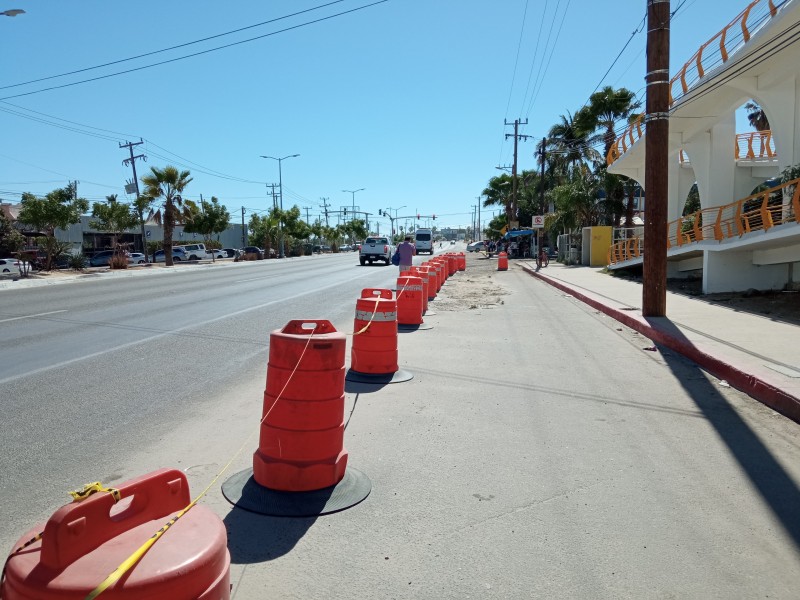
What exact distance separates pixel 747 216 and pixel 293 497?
15.2 meters

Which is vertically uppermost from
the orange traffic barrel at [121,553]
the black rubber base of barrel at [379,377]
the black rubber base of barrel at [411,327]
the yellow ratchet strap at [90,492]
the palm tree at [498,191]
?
the palm tree at [498,191]

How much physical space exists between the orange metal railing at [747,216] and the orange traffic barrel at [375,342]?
32.2ft

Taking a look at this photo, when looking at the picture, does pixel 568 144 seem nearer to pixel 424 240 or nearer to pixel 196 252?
pixel 424 240

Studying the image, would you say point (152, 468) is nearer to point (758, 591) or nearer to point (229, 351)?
point (758, 591)

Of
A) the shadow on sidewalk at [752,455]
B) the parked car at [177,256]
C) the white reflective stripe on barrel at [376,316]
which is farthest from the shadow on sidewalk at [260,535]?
the parked car at [177,256]

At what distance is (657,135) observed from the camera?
36.6 feet

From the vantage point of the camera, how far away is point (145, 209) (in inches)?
1831

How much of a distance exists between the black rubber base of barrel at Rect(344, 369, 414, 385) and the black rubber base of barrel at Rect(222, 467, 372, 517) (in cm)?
300

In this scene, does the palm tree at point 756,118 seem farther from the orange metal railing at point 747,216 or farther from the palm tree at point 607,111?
the orange metal railing at point 747,216

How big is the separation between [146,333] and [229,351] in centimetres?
236

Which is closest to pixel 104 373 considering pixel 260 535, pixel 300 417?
pixel 300 417

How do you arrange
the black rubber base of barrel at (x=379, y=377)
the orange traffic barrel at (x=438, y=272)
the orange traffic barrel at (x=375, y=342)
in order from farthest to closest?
the orange traffic barrel at (x=438, y=272), the orange traffic barrel at (x=375, y=342), the black rubber base of barrel at (x=379, y=377)

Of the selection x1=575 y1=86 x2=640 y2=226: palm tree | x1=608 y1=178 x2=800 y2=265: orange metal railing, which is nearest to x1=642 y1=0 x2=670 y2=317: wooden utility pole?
x1=608 y1=178 x2=800 y2=265: orange metal railing

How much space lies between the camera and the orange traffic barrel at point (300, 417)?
13.0 ft
